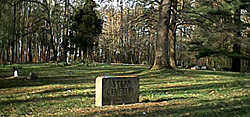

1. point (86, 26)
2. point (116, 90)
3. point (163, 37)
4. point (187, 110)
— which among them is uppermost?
point (86, 26)

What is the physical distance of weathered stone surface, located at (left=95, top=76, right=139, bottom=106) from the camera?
7.34m

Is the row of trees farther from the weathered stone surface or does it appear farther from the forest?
the weathered stone surface

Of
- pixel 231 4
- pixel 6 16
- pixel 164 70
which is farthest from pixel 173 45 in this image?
pixel 6 16

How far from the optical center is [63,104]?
8.23 m

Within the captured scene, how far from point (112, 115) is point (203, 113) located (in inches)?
67.9

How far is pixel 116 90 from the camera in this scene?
24.8 ft

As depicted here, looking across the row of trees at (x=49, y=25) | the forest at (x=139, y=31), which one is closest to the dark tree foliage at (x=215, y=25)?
the forest at (x=139, y=31)

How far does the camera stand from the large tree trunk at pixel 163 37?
19.3 meters

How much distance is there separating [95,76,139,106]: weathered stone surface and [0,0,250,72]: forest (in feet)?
37.9

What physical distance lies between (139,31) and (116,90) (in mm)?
23332

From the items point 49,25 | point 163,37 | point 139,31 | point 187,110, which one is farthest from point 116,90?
point 49,25

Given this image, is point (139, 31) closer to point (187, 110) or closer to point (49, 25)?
point (49, 25)

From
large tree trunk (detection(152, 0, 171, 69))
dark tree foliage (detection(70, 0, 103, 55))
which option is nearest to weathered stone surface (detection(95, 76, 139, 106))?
large tree trunk (detection(152, 0, 171, 69))

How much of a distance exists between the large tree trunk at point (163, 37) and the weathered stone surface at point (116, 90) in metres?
11.5
